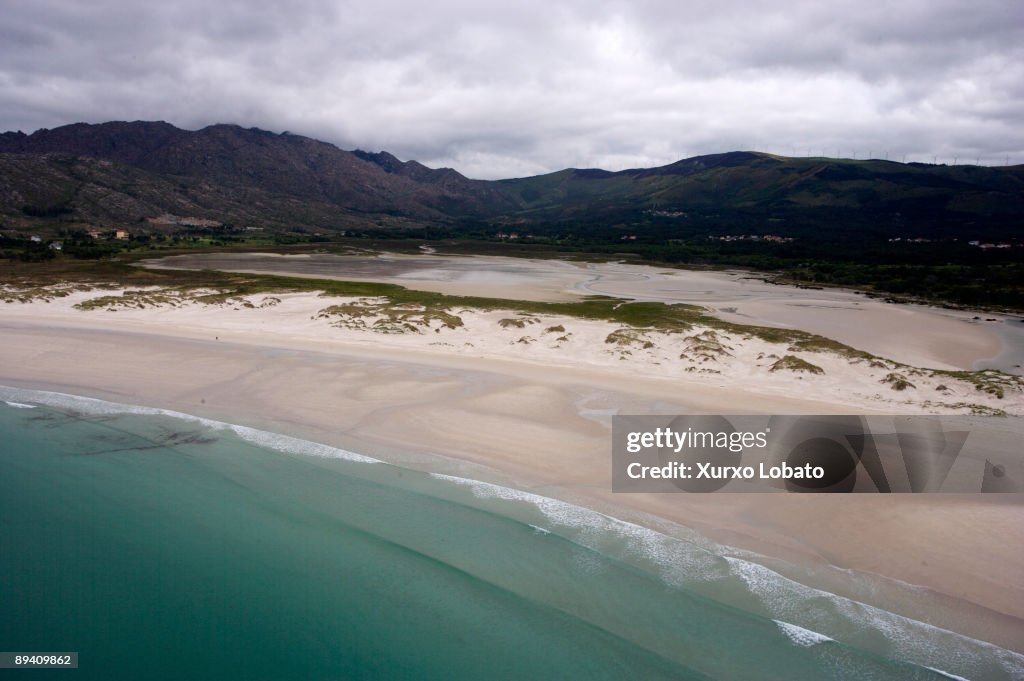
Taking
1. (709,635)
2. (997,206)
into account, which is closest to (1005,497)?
(709,635)

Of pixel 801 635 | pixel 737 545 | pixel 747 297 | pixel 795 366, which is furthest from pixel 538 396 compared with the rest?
pixel 747 297

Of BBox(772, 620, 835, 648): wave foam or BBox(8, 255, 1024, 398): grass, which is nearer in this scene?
BBox(772, 620, 835, 648): wave foam

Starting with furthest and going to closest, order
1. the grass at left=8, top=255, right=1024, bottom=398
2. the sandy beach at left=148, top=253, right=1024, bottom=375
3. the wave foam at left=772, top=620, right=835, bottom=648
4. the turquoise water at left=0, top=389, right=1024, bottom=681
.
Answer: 1. the sandy beach at left=148, top=253, right=1024, bottom=375
2. the grass at left=8, top=255, right=1024, bottom=398
3. the wave foam at left=772, top=620, right=835, bottom=648
4. the turquoise water at left=0, top=389, right=1024, bottom=681

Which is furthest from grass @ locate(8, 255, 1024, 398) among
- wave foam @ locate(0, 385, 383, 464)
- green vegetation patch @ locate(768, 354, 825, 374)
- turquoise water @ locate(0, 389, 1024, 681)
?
turquoise water @ locate(0, 389, 1024, 681)

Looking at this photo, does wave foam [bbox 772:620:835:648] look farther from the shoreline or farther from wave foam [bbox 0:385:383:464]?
wave foam [bbox 0:385:383:464]

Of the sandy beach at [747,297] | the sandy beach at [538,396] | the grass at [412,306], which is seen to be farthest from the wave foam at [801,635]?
the sandy beach at [747,297]

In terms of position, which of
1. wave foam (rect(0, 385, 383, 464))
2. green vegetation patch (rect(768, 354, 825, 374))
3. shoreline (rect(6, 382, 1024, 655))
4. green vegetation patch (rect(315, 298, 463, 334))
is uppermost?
green vegetation patch (rect(315, 298, 463, 334))
